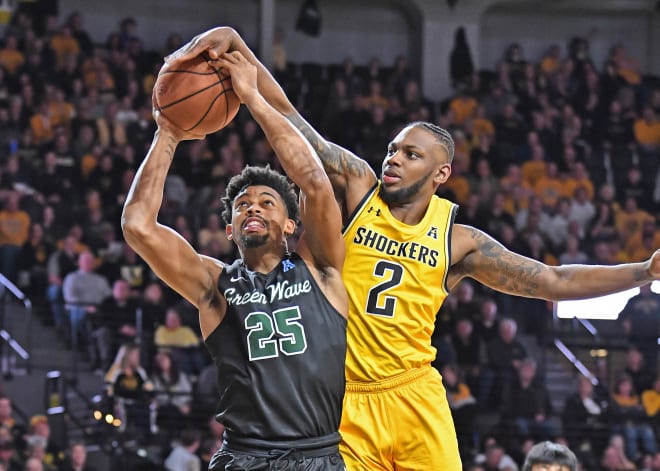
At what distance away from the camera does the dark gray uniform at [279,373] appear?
431 cm

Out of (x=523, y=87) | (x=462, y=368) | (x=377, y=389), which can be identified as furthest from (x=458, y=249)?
(x=523, y=87)

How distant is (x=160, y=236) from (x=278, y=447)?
929 mm

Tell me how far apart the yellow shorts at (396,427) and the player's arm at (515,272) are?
0.59 metres

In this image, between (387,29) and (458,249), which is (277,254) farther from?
(387,29)

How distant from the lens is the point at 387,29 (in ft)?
62.0

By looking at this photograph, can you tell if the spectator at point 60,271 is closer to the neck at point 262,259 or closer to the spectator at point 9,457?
the spectator at point 9,457

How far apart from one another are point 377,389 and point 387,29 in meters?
14.4

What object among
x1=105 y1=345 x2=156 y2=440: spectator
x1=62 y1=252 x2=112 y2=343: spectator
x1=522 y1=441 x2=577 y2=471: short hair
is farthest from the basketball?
x1=62 y1=252 x2=112 y2=343: spectator

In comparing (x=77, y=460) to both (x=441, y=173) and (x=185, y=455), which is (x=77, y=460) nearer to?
(x=185, y=455)

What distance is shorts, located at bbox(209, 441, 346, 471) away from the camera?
4.28 meters

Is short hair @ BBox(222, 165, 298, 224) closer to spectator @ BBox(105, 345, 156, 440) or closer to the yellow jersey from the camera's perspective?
the yellow jersey

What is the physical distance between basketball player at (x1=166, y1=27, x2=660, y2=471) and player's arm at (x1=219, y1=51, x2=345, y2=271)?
609 mm

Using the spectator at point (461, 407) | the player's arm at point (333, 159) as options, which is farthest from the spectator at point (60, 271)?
the player's arm at point (333, 159)

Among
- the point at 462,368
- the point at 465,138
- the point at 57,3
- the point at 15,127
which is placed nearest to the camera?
the point at 462,368
